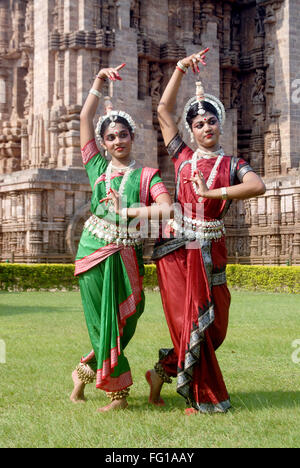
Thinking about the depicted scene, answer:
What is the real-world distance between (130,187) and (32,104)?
22.7m

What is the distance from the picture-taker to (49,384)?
6453 mm

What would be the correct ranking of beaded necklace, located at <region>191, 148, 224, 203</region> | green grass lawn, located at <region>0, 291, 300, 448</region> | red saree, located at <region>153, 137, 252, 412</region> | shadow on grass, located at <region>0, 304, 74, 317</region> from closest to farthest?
1. green grass lawn, located at <region>0, 291, 300, 448</region>
2. red saree, located at <region>153, 137, 252, 412</region>
3. beaded necklace, located at <region>191, 148, 224, 203</region>
4. shadow on grass, located at <region>0, 304, 74, 317</region>

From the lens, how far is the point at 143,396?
6.09 metres

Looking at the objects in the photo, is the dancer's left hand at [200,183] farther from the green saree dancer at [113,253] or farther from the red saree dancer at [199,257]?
the green saree dancer at [113,253]

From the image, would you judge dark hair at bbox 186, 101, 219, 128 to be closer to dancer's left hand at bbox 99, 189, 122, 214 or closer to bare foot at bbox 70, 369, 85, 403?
dancer's left hand at bbox 99, 189, 122, 214

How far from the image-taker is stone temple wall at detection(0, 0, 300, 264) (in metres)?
22.6

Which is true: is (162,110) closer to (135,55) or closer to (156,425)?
(156,425)

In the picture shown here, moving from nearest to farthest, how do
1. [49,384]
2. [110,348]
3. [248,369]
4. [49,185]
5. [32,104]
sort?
[110,348]
[49,384]
[248,369]
[49,185]
[32,104]

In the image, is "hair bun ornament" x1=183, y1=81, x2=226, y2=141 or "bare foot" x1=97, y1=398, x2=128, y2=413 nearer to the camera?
"bare foot" x1=97, y1=398, x2=128, y2=413

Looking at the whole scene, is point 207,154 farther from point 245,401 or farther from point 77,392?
point 77,392

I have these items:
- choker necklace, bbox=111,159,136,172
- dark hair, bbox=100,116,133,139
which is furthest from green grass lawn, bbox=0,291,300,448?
dark hair, bbox=100,116,133,139

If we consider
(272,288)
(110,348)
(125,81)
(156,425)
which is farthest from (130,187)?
(125,81)

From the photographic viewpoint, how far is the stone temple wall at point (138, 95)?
22641 mm

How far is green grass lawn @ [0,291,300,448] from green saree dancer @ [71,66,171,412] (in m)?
0.33
